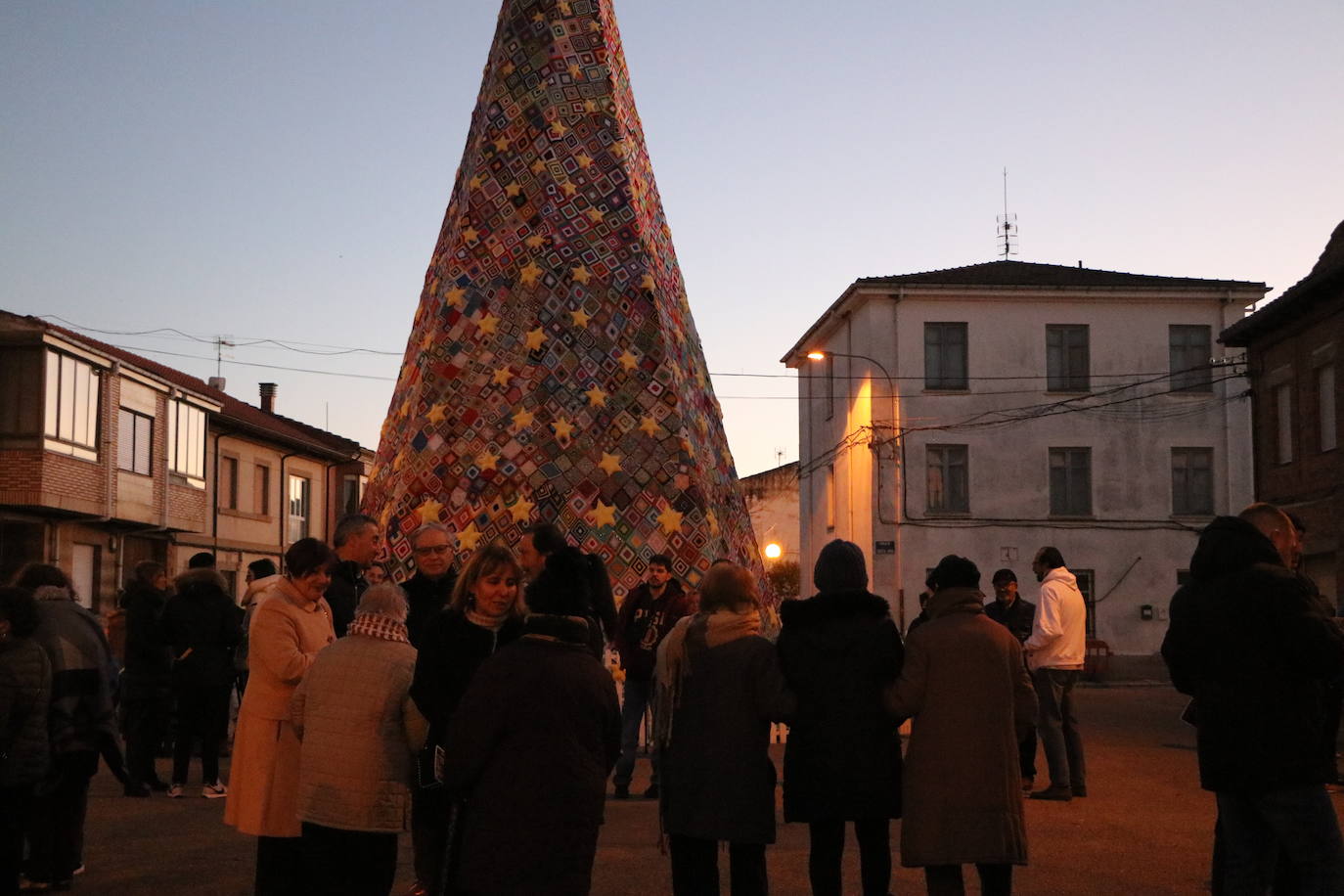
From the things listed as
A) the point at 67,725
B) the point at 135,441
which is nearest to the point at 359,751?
Answer: the point at 67,725

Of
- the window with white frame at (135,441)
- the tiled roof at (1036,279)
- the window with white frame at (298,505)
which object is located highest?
the tiled roof at (1036,279)

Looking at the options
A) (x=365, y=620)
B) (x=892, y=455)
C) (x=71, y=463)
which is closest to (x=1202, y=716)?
(x=365, y=620)

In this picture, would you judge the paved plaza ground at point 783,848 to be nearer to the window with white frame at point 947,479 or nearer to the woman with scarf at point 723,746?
the woman with scarf at point 723,746

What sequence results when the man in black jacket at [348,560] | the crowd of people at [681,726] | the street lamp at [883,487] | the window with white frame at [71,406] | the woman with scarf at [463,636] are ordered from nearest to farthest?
the crowd of people at [681,726] < the woman with scarf at [463,636] < the man in black jacket at [348,560] < the window with white frame at [71,406] < the street lamp at [883,487]

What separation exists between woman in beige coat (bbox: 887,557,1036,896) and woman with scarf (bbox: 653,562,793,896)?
0.54m

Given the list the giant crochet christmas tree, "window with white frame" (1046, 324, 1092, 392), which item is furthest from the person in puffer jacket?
"window with white frame" (1046, 324, 1092, 392)

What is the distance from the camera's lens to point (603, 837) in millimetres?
9234

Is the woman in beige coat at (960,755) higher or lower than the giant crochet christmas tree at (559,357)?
lower

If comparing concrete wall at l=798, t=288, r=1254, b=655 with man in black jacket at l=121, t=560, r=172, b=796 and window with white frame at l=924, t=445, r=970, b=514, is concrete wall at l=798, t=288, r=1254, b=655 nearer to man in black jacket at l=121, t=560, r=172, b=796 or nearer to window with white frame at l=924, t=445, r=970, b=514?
window with white frame at l=924, t=445, r=970, b=514

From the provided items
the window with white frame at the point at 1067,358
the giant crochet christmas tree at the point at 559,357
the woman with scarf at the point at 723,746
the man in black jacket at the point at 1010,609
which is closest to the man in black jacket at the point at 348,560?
the woman with scarf at the point at 723,746

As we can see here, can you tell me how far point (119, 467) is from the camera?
106ft

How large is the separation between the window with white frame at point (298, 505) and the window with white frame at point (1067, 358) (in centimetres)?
2101

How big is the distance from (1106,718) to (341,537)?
48.0 feet

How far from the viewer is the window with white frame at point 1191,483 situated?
38.1 m
